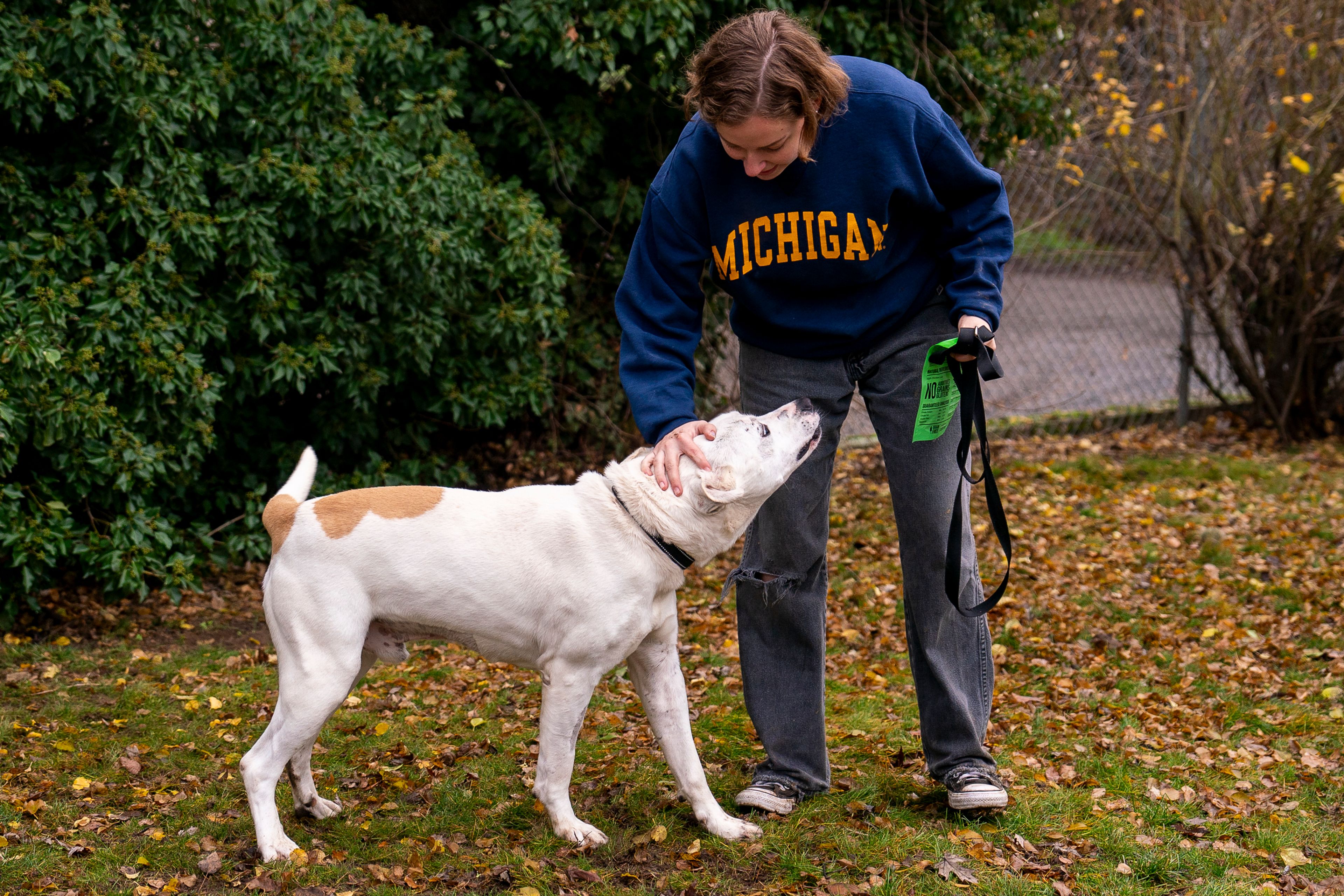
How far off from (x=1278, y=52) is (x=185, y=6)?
6.87 m

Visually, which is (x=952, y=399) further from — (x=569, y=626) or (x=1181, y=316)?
(x=1181, y=316)

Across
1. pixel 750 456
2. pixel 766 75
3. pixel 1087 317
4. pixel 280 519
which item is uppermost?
pixel 766 75

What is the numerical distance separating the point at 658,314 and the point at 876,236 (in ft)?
2.07

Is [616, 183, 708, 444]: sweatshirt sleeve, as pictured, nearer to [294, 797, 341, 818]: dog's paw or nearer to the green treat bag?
the green treat bag

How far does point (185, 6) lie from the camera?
5.32 metres

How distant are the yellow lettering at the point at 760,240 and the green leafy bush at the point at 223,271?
279 centimetres

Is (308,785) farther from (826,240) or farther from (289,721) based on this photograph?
(826,240)

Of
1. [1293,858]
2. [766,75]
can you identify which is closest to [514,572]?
[766,75]

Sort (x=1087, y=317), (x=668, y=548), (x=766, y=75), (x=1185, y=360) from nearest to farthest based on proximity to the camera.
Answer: (x=766, y=75)
(x=668, y=548)
(x=1087, y=317)
(x=1185, y=360)

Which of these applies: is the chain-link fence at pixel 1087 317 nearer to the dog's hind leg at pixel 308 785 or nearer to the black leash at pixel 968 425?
the black leash at pixel 968 425

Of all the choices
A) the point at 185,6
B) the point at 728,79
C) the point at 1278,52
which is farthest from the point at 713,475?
the point at 1278,52

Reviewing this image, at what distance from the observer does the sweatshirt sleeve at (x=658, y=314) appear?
330cm

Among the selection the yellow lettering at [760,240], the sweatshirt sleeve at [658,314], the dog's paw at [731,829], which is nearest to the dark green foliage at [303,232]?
the sweatshirt sleeve at [658,314]

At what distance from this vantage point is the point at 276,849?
3203 millimetres
